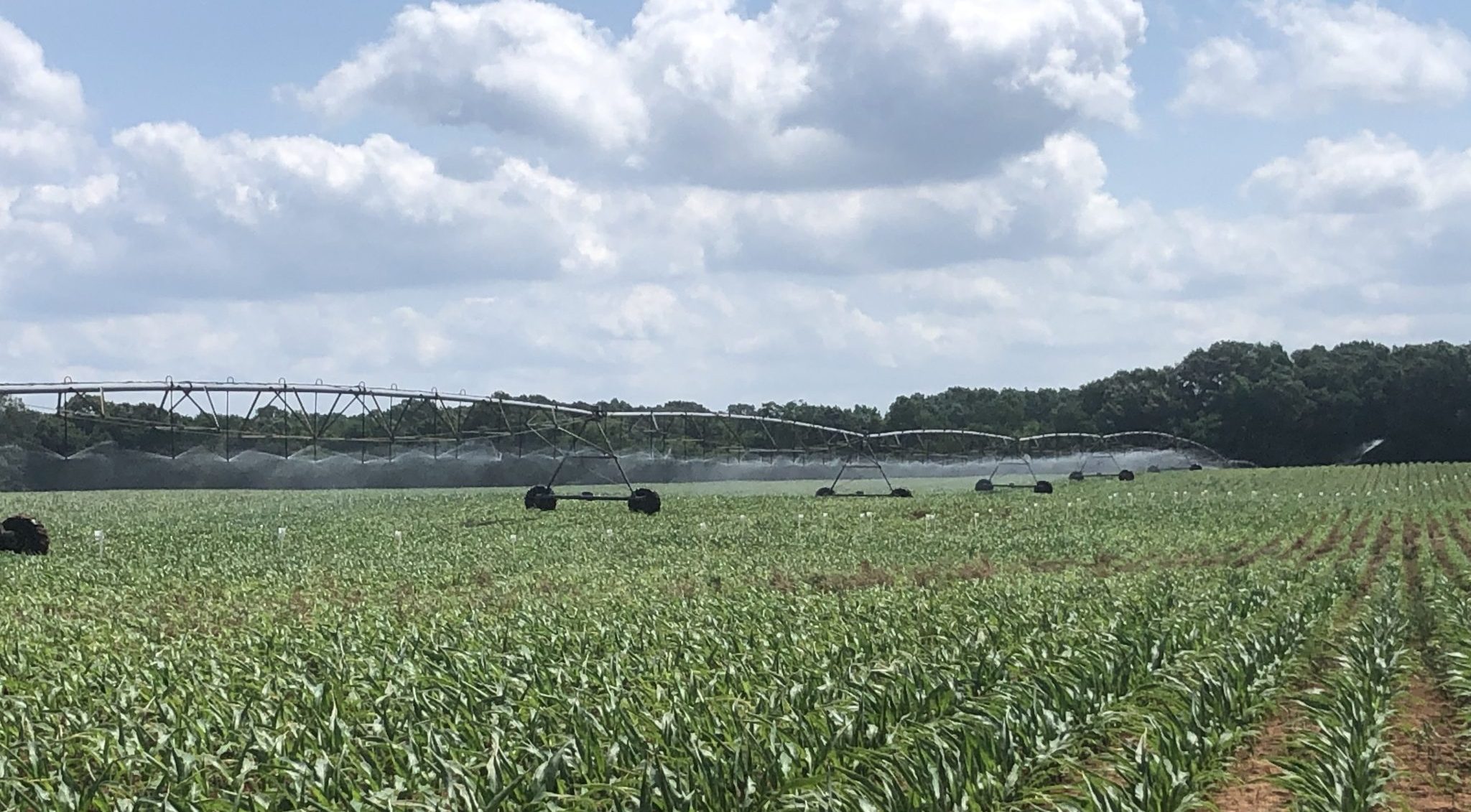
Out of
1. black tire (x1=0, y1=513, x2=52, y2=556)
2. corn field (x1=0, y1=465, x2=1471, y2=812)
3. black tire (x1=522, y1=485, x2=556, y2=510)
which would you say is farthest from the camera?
black tire (x1=522, y1=485, x2=556, y2=510)

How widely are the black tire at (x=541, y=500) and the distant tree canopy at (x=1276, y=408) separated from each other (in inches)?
2309

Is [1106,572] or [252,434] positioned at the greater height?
[252,434]

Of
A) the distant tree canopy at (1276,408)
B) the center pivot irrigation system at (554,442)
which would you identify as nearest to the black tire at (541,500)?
the center pivot irrigation system at (554,442)

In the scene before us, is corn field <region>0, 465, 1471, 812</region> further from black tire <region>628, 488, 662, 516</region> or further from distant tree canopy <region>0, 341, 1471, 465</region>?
distant tree canopy <region>0, 341, 1471, 465</region>

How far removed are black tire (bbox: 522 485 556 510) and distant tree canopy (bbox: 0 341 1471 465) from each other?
58.6 meters

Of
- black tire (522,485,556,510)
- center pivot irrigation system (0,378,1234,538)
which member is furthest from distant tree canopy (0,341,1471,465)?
black tire (522,485,556,510)

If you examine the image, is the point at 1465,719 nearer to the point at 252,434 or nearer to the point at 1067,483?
the point at 252,434

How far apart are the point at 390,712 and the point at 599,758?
2141 mm

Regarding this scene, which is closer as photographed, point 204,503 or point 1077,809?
point 1077,809

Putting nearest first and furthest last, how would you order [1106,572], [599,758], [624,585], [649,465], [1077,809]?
[1077,809]
[599,758]
[624,585]
[1106,572]
[649,465]

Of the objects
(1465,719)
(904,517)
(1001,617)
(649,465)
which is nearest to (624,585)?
(1001,617)

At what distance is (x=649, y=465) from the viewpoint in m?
73.5

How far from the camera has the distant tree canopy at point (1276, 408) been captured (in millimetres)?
123438

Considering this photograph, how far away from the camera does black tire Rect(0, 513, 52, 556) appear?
28.3 m
